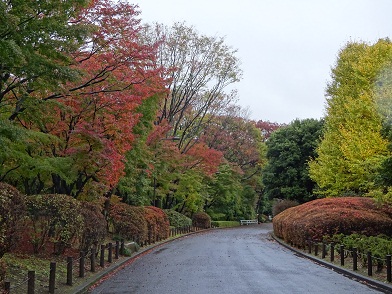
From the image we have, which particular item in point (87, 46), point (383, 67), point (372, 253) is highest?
point (383, 67)

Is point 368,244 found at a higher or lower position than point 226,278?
higher

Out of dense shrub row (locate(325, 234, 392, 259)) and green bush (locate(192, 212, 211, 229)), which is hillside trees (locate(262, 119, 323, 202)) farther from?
dense shrub row (locate(325, 234, 392, 259))

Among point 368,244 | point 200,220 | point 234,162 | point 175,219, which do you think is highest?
point 234,162

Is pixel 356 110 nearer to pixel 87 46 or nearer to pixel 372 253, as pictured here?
pixel 372 253

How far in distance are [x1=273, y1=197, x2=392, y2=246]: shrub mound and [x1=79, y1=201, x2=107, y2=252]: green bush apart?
40.4 ft

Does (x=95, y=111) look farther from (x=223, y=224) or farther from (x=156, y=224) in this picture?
(x=223, y=224)

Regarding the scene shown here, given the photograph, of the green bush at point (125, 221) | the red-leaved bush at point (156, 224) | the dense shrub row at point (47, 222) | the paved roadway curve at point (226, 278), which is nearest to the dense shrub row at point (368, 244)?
the paved roadway curve at point (226, 278)

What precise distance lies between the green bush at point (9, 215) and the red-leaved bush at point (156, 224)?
18.4 meters

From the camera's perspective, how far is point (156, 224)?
1289 inches

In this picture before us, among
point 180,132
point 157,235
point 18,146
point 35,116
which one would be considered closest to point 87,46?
point 35,116

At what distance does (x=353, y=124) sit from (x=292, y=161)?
61.8 feet

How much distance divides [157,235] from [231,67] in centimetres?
1696

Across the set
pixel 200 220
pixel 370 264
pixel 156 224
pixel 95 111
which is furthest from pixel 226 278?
pixel 200 220

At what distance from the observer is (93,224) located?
16.6m
